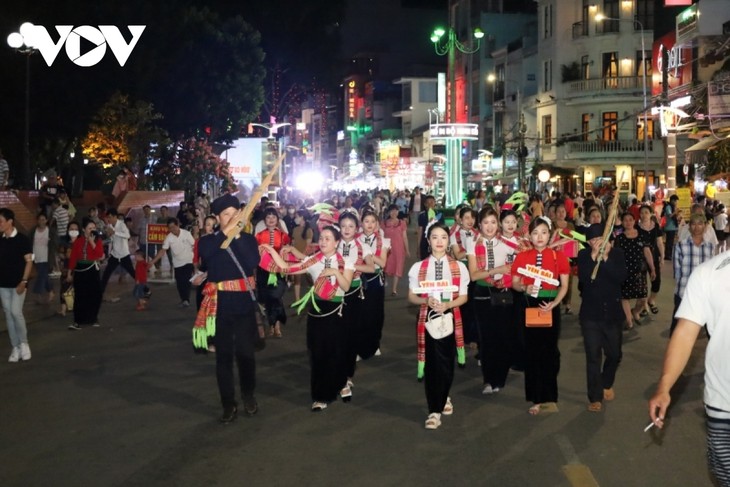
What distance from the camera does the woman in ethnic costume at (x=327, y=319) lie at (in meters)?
8.66

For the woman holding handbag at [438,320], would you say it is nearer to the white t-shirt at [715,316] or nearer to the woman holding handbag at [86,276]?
the white t-shirt at [715,316]

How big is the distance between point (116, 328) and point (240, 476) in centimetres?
840

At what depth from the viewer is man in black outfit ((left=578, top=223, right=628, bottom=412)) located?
337 inches

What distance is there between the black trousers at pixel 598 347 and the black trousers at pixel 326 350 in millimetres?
2177

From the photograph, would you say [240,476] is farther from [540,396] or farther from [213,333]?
[540,396]

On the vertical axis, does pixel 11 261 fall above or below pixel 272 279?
above

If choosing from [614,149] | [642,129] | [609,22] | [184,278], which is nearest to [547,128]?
[614,149]

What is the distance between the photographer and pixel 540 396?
8.48 metres

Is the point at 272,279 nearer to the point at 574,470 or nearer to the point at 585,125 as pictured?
the point at 574,470

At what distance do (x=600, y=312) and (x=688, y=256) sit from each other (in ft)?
Result: 10.8

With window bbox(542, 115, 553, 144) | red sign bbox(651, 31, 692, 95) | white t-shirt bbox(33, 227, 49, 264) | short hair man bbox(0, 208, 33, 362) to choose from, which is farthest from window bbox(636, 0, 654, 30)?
short hair man bbox(0, 208, 33, 362)

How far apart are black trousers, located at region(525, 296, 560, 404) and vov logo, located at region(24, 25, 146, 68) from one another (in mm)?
14539

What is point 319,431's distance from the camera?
25.8 feet

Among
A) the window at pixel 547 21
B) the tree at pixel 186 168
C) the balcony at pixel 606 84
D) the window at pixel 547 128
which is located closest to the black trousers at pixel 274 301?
the tree at pixel 186 168
